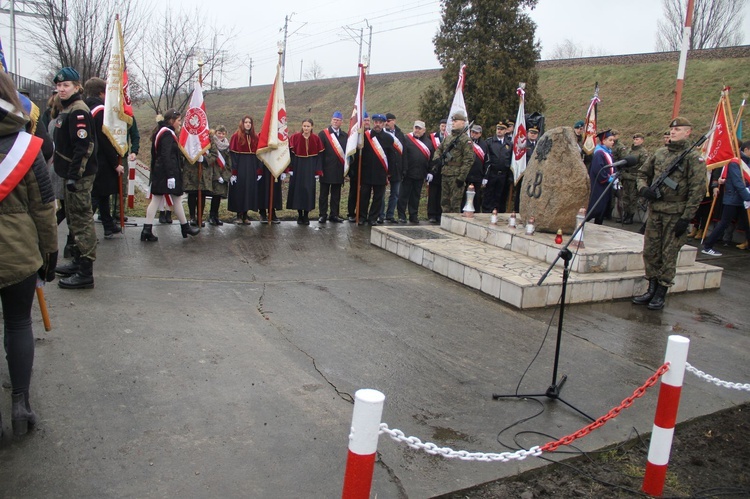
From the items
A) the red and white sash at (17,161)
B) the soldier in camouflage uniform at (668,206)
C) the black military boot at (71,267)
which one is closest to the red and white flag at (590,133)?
the soldier in camouflage uniform at (668,206)

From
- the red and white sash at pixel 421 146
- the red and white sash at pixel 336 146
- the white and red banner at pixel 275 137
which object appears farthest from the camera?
the red and white sash at pixel 421 146

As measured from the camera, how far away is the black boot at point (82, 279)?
5.94m

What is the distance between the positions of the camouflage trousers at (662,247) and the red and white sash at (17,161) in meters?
6.39

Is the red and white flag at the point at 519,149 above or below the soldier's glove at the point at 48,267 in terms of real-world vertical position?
above

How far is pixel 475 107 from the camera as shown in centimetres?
1977

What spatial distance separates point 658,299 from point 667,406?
4.30 meters

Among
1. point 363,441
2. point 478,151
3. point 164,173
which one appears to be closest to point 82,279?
point 164,173

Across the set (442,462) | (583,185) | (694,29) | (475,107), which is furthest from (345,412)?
Answer: (694,29)

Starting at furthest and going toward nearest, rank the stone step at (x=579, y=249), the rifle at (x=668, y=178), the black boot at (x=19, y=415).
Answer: the stone step at (x=579, y=249) → the rifle at (x=668, y=178) → the black boot at (x=19, y=415)

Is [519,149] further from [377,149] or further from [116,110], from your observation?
[116,110]

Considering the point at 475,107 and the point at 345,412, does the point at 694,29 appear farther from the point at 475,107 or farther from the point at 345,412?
the point at 345,412

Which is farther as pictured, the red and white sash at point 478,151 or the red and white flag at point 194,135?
the red and white sash at point 478,151

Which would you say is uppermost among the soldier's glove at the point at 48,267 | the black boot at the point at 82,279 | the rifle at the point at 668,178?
the rifle at the point at 668,178

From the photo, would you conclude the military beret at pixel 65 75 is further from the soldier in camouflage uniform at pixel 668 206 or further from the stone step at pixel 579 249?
the soldier in camouflage uniform at pixel 668 206
